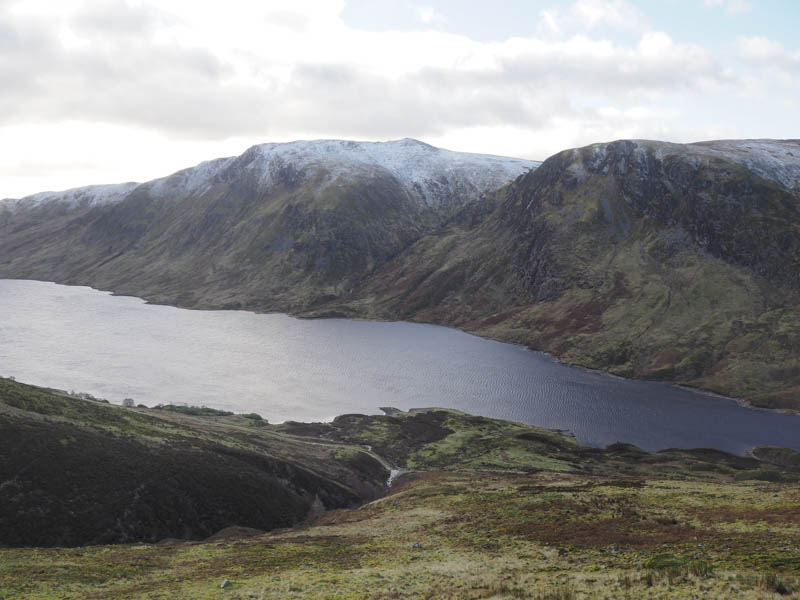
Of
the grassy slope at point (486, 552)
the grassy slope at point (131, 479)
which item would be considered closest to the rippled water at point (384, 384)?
the grassy slope at point (131, 479)

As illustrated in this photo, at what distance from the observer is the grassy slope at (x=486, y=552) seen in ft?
83.6

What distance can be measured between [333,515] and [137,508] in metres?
20.7

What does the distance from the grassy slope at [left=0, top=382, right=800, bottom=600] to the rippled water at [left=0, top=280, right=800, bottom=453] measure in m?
55.0

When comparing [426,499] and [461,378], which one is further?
[461,378]

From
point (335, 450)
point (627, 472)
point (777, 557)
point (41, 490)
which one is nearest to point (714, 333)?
point (627, 472)

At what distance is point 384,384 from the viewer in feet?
480

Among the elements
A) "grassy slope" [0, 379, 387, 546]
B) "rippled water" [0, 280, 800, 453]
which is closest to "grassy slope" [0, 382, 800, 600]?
"grassy slope" [0, 379, 387, 546]

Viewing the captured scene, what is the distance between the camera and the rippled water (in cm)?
11788

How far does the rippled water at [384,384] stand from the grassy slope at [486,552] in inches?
2164

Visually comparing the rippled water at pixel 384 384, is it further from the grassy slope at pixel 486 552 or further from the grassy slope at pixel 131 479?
the grassy slope at pixel 486 552

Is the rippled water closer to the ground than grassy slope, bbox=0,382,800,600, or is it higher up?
closer to the ground

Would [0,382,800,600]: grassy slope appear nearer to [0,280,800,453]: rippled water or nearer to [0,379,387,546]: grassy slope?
[0,379,387,546]: grassy slope

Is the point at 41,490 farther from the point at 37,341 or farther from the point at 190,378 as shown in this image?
the point at 37,341

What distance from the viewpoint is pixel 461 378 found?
153 m
